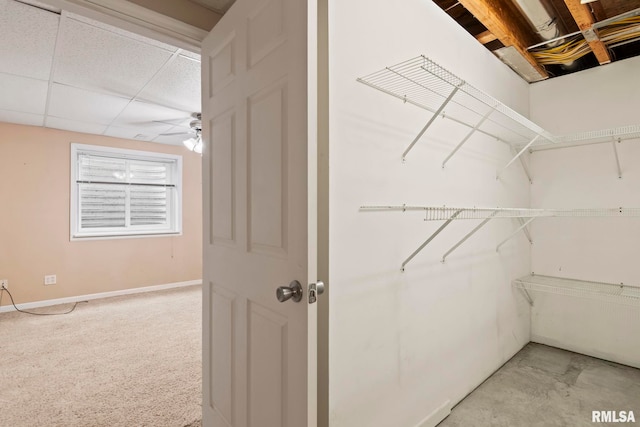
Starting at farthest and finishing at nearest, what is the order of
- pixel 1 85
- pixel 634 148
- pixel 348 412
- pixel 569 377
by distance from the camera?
1. pixel 1 85
2. pixel 634 148
3. pixel 569 377
4. pixel 348 412

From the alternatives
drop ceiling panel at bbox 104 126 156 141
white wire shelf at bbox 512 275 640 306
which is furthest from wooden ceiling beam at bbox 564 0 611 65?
drop ceiling panel at bbox 104 126 156 141

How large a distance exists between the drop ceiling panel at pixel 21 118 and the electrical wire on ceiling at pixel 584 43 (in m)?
4.93

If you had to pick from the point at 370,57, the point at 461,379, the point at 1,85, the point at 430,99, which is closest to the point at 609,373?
the point at 461,379

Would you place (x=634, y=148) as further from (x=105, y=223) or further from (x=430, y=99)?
(x=105, y=223)

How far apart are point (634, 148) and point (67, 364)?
462 cm

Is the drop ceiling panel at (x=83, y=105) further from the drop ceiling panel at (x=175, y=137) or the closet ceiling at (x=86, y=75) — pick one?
the drop ceiling panel at (x=175, y=137)

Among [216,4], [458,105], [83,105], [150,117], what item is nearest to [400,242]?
[458,105]

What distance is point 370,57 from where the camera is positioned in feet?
4.69

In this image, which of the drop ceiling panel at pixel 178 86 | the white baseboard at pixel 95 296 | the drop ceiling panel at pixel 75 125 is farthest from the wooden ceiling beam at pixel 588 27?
the white baseboard at pixel 95 296

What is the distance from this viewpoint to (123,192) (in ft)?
15.1

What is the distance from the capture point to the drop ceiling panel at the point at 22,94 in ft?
8.48

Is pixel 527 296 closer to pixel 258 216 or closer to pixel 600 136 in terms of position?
pixel 600 136

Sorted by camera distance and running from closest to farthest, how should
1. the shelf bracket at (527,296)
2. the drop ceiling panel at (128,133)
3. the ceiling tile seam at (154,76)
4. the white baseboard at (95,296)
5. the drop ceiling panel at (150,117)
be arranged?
the ceiling tile seam at (154,76) → the shelf bracket at (527,296) → the drop ceiling panel at (150,117) → the white baseboard at (95,296) → the drop ceiling panel at (128,133)

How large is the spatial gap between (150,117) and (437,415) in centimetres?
383
